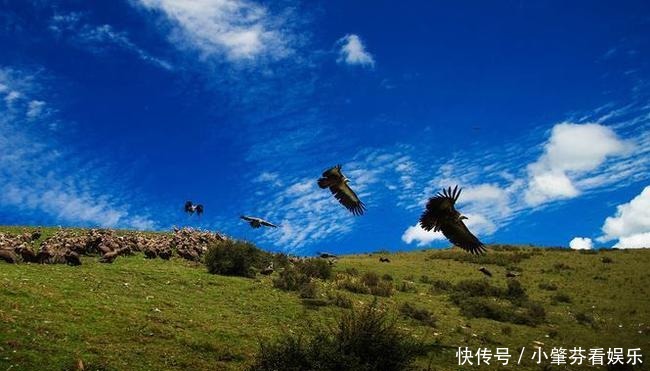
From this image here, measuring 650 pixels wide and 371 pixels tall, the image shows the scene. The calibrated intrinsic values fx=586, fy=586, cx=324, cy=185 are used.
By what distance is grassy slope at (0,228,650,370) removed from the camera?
47.0 feet

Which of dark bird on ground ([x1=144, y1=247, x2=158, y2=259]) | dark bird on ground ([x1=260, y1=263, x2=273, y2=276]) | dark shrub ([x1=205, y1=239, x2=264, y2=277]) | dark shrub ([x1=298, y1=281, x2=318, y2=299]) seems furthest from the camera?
dark bird on ground ([x1=260, y1=263, x2=273, y2=276])

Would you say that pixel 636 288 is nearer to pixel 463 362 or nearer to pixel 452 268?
pixel 452 268

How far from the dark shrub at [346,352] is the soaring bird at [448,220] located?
9.06 ft

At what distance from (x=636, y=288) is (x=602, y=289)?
233 cm

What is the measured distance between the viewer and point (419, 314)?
2569 cm

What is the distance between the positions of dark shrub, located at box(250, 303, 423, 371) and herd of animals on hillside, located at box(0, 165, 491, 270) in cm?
288

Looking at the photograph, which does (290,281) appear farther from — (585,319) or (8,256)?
(585,319)

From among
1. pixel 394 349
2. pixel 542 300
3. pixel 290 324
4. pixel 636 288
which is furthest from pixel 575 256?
pixel 394 349

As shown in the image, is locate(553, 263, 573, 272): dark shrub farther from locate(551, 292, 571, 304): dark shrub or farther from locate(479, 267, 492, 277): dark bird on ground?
locate(551, 292, 571, 304): dark shrub

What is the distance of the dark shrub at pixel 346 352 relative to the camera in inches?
513

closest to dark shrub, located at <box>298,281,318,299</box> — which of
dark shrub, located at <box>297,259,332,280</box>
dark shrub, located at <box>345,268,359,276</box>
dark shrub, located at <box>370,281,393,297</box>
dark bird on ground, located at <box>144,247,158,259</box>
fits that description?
dark shrub, located at <box>370,281,393,297</box>

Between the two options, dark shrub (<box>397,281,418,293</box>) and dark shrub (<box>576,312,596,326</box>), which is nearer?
dark shrub (<box>576,312,596,326</box>)

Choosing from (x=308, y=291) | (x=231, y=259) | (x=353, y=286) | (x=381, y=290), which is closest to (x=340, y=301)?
(x=308, y=291)

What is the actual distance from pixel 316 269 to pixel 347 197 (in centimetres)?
1825
